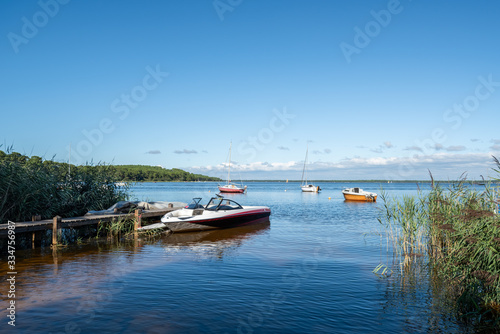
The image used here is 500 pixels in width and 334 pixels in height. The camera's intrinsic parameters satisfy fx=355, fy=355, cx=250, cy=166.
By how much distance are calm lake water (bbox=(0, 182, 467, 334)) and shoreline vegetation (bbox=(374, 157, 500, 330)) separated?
519 millimetres

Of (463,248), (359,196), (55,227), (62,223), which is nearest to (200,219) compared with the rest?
(62,223)

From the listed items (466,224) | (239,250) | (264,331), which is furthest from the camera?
(239,250)

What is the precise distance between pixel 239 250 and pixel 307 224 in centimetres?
1013

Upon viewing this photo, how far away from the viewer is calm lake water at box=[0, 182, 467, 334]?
22.4ft

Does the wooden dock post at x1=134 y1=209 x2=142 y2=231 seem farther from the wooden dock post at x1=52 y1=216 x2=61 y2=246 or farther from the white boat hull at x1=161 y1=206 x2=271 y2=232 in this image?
the wooden dock post at x1=52 y1=216 x2=61 y2=246

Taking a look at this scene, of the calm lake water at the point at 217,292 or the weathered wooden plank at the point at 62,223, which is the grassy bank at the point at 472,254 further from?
the weathered wooden plank at the point at 62,223

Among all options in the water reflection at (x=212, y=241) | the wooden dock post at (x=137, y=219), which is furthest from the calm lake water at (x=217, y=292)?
the wooden dock post at (x=137, y=219)

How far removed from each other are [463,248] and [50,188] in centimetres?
1599

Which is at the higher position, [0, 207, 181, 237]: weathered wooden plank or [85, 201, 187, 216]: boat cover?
[85, 201, 187, 216]: boat cover

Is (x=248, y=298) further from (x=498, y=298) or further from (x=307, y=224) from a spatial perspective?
(x=307, y=224)

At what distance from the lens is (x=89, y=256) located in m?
12.7

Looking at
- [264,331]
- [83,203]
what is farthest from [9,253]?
[264,331]

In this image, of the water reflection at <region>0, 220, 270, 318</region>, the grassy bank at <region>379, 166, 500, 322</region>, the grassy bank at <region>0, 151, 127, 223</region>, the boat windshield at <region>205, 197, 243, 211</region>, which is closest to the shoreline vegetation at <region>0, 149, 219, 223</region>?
the grassy bank at <region>0, 151, 127, 223</region>

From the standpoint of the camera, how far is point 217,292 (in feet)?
29.1
